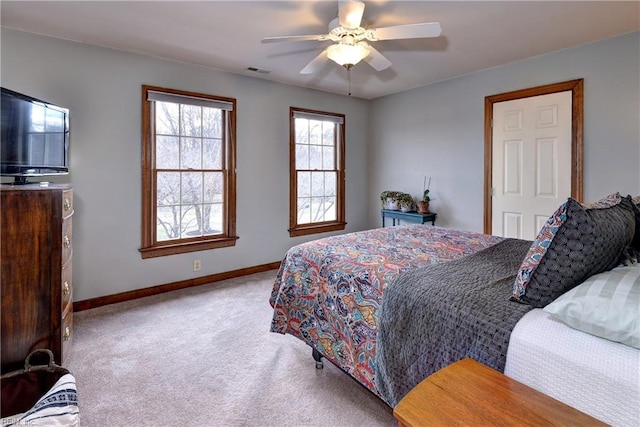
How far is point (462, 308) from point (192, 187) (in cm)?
325

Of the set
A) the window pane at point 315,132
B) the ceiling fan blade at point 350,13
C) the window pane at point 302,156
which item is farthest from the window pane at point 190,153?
the ceiling fan blade at point 350,13

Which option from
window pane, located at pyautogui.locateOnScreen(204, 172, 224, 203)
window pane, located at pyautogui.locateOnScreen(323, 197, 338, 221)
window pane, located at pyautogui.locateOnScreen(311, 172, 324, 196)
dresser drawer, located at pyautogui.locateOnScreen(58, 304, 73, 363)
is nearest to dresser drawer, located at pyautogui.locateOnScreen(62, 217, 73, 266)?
dresser drawer, located at pyautogui.locateOnScreen(58, 304, 73, 363)

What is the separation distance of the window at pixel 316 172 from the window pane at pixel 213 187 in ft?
3.14

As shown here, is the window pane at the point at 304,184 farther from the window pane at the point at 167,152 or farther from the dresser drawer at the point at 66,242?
the dresser drawer at the point at 66,242

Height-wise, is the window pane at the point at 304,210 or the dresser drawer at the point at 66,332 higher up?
the window pane at the point at 304,210

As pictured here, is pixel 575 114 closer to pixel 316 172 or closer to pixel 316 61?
pixel 316 61

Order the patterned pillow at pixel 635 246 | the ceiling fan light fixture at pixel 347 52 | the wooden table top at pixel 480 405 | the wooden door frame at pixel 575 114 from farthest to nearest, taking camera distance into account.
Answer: the wooden door frame at pixel 575 114 → the ceiling fan light fixture at pixel 347 52 → the patterned pillow at pixel 635 246 → the wooden table top at pixel 480 405

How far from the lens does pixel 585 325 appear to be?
1.00 meters

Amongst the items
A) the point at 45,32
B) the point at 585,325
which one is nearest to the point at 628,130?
the point at 585,325

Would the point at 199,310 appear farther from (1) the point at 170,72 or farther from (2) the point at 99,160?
(1) the point at 170,72

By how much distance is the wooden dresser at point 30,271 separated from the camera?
1664 mm

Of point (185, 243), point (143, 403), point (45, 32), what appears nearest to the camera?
point (143, 403)

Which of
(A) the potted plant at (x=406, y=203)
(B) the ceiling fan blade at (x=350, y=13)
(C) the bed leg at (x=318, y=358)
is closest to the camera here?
(B) the ceiling fan blade at (x=350, y=13)

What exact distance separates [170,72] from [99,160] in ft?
3.76
